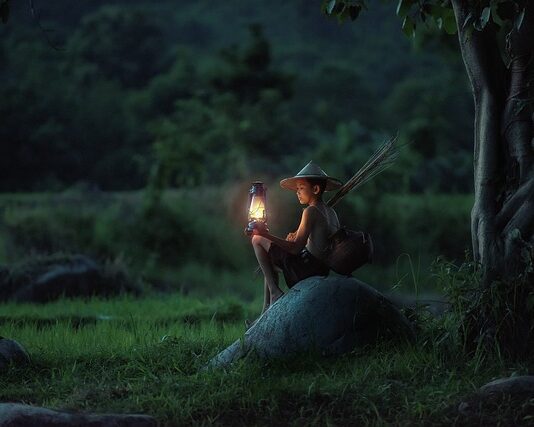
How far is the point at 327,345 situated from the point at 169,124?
1890 cm

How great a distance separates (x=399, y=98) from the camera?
3703cm

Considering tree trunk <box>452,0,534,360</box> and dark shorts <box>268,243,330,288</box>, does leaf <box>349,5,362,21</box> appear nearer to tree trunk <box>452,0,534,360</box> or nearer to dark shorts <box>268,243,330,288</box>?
tree trunk <box>452,0,534,360</box>

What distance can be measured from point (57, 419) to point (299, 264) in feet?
8.49

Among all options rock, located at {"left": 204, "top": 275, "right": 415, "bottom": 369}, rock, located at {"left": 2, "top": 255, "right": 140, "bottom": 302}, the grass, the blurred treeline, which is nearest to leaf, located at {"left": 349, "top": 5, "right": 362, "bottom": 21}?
rock, located at {"left": 204, "top": 275, "right": 415, "bottom": 369}

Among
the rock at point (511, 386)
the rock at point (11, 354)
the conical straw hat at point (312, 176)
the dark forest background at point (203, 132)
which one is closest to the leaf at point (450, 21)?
the conical straw hat at point (312, 176)

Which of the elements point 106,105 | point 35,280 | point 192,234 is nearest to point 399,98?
point 106,105

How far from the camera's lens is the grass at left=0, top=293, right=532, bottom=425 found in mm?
6609

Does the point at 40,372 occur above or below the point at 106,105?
below

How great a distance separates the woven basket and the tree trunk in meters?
0.85

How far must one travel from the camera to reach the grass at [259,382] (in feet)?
21.7

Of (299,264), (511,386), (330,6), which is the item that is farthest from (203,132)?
(511,386)

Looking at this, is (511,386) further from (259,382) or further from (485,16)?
(485,16)

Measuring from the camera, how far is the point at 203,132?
26703 mm

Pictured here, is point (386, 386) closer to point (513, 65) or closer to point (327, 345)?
point (327, 345)
